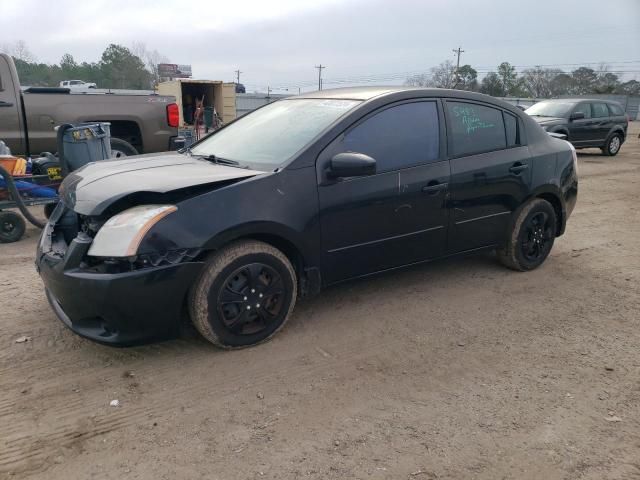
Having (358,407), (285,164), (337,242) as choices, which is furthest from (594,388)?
(285,164)

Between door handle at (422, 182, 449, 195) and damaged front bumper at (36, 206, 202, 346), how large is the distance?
183 centimetres

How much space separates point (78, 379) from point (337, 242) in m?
1.81

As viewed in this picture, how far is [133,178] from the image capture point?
3.29m

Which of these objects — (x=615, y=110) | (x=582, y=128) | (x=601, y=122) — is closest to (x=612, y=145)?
(x=615, y=110)

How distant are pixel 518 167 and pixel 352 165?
1.92m

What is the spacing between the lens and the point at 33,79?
51.1 meters

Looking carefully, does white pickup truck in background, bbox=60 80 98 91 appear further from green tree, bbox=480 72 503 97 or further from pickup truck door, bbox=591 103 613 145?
green tree, bbox=480 72 503 97

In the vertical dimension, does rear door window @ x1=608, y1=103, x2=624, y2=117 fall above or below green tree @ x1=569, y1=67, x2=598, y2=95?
below

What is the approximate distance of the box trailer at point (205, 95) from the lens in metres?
18.7

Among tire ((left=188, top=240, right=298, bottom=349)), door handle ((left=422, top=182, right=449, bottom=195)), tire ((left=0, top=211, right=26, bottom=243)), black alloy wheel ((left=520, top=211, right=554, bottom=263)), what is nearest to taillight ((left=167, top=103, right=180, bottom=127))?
tire ((left=0, top=211, right=26, bottom=243))

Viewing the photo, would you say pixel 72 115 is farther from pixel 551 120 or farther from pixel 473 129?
pixel 551 120

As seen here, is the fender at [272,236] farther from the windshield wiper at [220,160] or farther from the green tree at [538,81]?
the green tree at [538,81]

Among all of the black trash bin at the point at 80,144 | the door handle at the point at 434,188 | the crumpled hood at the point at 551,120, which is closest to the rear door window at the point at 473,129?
the door handle at the point at 434,188

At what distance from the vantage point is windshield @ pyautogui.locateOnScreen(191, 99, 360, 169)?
3.58 m
